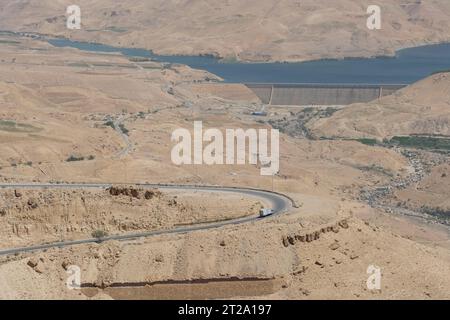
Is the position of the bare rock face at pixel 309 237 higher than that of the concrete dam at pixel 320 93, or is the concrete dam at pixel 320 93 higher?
the concrete dam at pixel 320 93

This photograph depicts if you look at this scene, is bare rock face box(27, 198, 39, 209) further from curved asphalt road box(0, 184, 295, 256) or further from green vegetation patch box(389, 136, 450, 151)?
green vegetation patch box(389, 136, 450, 151)

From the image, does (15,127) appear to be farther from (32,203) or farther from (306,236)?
(306,236)

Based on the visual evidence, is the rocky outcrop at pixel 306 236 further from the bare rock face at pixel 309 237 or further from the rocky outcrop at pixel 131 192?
the rocky outcrop at pixel 131 192

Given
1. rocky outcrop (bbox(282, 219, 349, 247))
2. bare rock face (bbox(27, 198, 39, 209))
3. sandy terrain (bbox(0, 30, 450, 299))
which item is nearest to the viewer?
sandy terrain (bbox(0, 30, 450, 299))

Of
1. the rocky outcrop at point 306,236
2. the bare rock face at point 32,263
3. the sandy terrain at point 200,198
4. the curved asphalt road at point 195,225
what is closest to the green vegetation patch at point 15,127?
the sandy terrain at point 200,198

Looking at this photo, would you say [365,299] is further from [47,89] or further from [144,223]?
[47,89]

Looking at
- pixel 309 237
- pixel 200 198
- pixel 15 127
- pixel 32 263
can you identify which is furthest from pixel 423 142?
pixel 32 263

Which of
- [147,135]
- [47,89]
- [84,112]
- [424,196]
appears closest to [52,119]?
[147,135]

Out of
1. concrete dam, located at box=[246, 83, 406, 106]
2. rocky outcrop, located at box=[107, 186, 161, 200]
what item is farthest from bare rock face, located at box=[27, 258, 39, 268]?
concrete dam, located at box=[246, 83, 406, 106]

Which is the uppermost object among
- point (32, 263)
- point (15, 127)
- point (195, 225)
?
point (15, 127)
